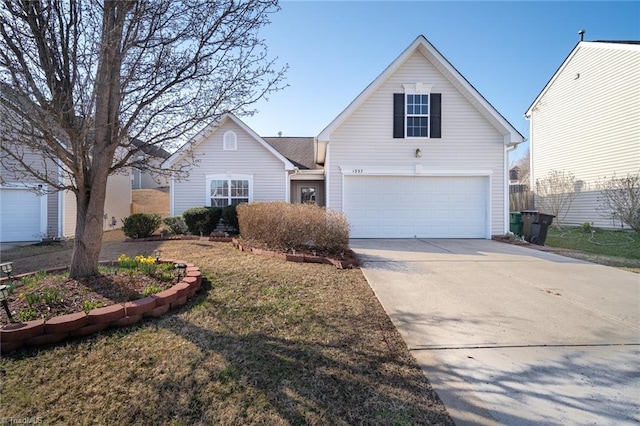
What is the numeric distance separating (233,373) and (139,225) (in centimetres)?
995

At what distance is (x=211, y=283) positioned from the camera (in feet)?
16.9

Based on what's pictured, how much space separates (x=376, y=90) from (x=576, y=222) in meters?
13.8

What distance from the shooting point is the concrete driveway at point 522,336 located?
2.43m

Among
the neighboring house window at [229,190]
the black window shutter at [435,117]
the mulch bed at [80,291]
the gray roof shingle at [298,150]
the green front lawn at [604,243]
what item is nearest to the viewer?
the mulch bed at [80,291]

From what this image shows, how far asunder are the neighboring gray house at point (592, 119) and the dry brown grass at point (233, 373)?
17145 mm

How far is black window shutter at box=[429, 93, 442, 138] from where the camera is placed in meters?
11.5

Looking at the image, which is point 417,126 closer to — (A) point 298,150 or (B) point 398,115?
(B) point 398,115

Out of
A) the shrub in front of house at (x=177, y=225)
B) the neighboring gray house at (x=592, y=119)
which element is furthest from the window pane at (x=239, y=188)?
the neighboring gray house at (x=592, y=119)

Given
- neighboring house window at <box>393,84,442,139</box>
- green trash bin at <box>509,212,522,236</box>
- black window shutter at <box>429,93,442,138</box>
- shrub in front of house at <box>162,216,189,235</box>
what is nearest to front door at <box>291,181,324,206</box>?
shrub in front of house at <box>162,216,189,235</box>

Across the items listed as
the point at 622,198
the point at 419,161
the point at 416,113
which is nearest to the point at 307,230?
the point at 419,161

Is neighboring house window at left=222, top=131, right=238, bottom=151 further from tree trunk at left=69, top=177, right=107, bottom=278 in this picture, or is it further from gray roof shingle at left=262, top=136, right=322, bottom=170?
tree trunk at left=69, top=177, right=107, bottom=278

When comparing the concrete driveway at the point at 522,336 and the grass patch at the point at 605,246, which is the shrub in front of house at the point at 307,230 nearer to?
the concrete driveway at the point at 522,336

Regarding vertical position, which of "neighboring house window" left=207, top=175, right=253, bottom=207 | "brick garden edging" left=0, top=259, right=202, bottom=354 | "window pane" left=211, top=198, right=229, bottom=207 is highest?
"neighboring house window" left=207, top=175, right=253, bottom=207

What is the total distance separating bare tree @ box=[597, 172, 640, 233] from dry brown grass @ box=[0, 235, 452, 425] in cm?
1342
